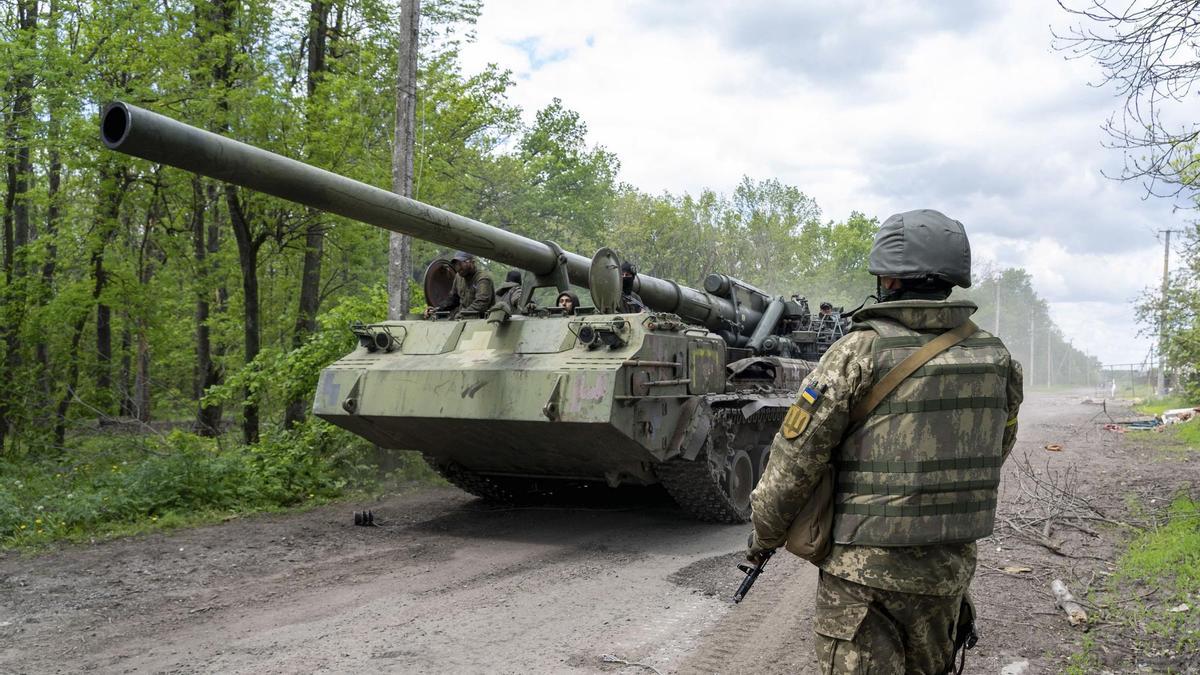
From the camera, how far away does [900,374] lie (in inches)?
105

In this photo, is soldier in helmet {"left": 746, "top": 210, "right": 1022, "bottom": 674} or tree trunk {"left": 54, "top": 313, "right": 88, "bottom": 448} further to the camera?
tree trunk {"left": 54, "top": 313, "right": 88, "bottom": 448}

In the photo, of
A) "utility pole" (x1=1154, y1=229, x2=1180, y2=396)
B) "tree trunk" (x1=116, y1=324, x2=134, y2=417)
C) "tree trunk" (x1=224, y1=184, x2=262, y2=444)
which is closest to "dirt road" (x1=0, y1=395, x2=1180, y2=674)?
"tree trunk" (x1=224, y1=184, x2=262, y2=444)

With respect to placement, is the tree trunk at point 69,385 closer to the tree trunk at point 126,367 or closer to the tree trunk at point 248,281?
the tree trunk at point 126,367

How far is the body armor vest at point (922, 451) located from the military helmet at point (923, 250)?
0.56ft

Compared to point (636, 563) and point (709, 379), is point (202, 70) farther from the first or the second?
point (636, 563)

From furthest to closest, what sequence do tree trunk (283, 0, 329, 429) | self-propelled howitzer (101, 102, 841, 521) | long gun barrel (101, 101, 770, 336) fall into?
tree trunk (283, 0, 329, 429) → self-propelled howitzer (101, 102, 841, 521) → long gun barrel (101, 101, 770, 336)

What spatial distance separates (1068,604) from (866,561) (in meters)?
3.68

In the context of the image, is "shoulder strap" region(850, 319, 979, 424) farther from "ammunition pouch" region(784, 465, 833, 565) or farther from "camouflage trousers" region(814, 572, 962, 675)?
"camouflage trousers" region(814, 572, 962, 675)

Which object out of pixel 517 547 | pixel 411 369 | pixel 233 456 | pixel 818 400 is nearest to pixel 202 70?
pixel 233 456

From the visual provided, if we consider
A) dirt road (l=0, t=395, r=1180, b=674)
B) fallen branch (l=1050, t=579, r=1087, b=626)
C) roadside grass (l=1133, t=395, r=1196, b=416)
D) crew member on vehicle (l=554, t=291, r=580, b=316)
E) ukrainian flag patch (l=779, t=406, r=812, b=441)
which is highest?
crew member on vehicle (l=554, t=291, r=580, b=316)

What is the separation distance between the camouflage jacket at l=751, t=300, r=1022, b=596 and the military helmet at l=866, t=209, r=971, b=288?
102 millimetres

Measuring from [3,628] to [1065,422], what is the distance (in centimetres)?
2255

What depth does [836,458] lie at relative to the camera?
2789 mm

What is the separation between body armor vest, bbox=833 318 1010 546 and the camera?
265cm
